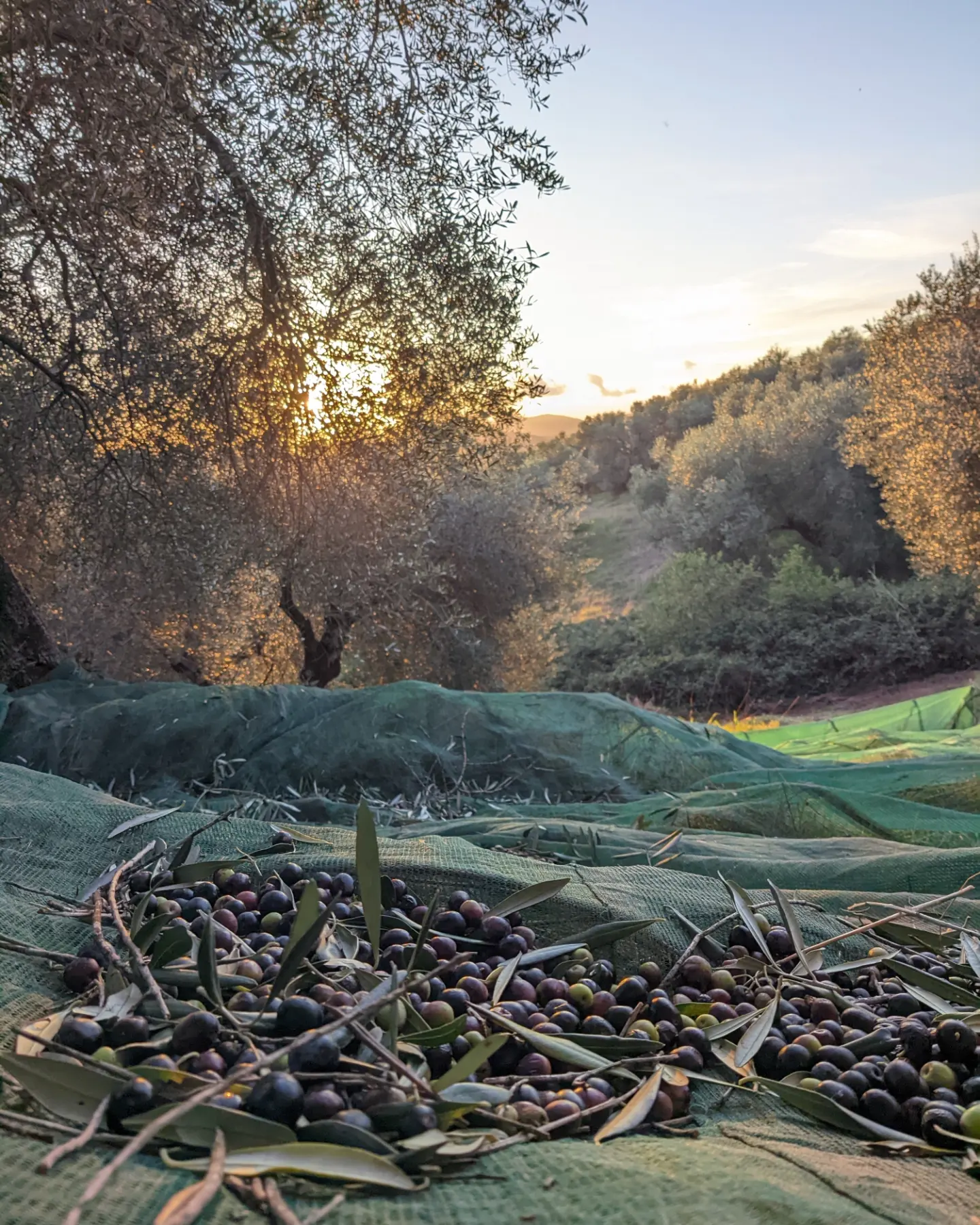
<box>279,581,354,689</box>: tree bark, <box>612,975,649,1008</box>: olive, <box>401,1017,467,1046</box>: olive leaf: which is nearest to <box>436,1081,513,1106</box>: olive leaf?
<box>401,1017,467,1046</box>: olive leaf

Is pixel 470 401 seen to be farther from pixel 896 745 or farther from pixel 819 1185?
pixel 819 1185

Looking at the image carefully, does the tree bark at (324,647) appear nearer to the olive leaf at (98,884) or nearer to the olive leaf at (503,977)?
the olive leaf at (98,884)

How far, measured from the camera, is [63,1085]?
118 centimetres

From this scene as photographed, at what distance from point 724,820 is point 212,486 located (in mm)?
4924

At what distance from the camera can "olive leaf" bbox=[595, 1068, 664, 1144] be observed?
1.30 metres

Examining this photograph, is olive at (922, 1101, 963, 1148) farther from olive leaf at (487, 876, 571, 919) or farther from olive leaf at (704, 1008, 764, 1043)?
olive leaf at (487, 876, 571, 919)

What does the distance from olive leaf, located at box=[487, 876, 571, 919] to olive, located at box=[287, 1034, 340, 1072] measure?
33.1 inches

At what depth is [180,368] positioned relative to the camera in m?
5.80

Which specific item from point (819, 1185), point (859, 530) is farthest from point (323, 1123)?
point (859, 530)

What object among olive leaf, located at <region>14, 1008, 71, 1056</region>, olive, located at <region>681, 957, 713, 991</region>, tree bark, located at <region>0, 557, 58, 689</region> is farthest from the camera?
tree bark, located at <region>0, 557, 58, 689</region>

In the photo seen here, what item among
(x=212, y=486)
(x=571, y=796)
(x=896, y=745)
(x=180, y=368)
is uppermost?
(x=180, y=368)

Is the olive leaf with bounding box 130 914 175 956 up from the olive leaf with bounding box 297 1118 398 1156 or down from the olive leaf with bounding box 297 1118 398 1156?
up

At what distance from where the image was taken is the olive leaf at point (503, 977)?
175cm

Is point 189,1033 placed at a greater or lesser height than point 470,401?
lesser
